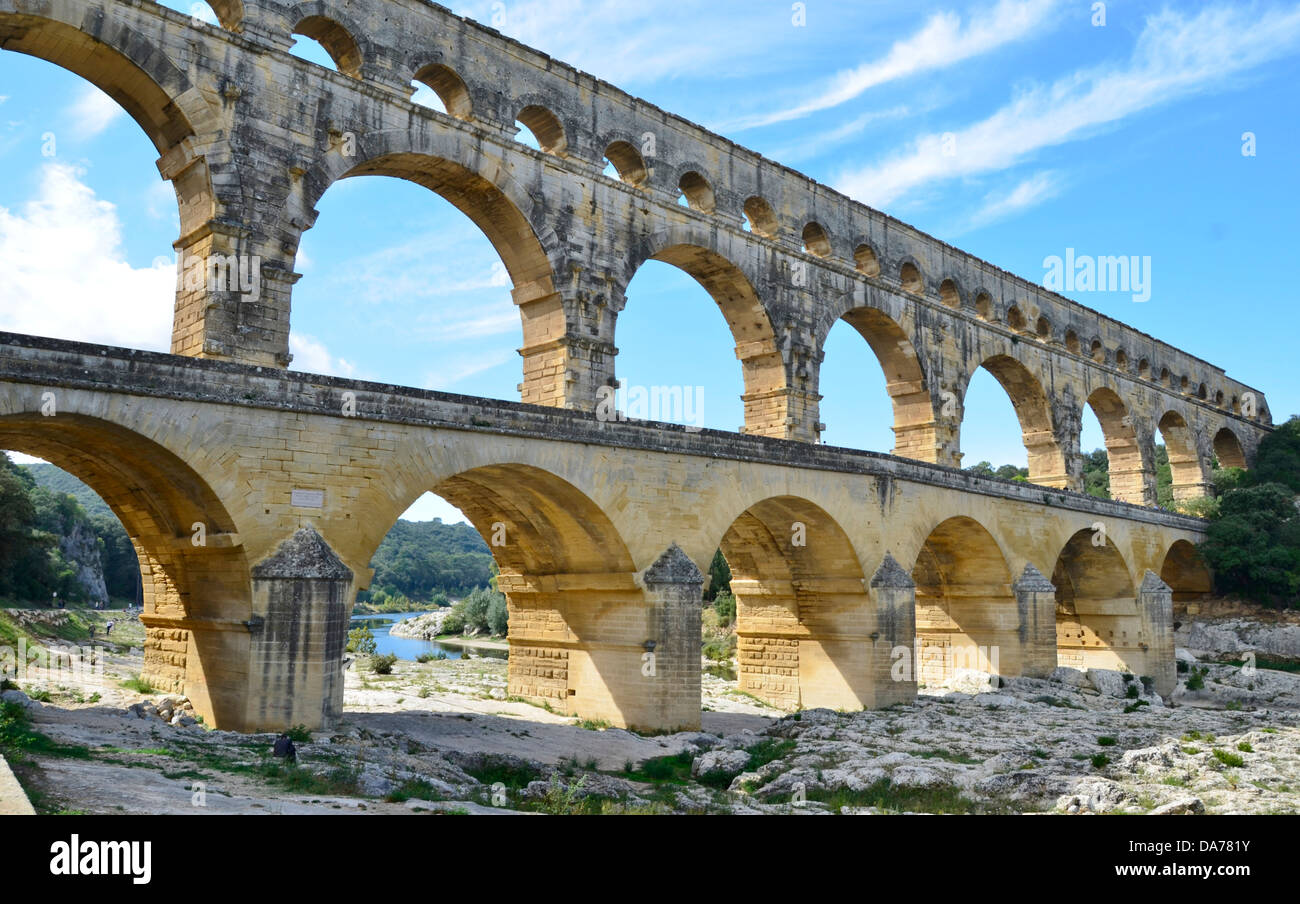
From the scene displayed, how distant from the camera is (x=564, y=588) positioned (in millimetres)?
18969

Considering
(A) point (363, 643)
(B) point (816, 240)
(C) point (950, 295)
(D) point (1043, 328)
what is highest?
(B) point (816, 240)

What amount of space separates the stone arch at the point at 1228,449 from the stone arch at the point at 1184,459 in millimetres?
4318

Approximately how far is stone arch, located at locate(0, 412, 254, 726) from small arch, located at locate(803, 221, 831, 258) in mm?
18373

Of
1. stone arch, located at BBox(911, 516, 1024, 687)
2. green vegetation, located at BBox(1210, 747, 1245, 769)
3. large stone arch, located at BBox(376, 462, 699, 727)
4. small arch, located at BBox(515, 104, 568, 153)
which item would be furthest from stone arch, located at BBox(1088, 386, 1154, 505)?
large stone arch, located at BBox(376, 462, 699, 727)

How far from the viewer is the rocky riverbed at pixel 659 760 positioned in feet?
30.6

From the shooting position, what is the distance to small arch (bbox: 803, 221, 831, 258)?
89.2ft

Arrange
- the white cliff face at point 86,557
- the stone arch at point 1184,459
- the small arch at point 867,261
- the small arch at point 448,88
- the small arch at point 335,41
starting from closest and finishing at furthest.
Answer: the small arch at point 335,41, the small arch at point 448,88, the small arch at point 867,261, the stone arch at point 1184,459, the white cliff face at point 86,557

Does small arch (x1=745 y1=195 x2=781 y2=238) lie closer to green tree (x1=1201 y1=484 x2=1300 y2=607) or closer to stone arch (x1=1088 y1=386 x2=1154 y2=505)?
stone arch (x1=1088 y1=386 x2=1154 y2=505)

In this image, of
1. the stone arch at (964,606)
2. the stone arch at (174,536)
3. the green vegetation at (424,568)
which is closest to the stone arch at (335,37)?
the stone arch at (174,536)

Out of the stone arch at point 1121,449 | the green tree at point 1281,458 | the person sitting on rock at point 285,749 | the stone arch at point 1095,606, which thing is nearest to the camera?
the person sitting on rock at point 285,749

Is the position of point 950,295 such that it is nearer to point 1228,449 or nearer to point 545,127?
point 545,127

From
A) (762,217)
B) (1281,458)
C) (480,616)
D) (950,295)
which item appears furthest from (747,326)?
(480,616)

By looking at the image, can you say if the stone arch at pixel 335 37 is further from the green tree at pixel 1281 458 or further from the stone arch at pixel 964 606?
the green tree at pixel 1281 458

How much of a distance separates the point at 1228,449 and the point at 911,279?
92.6 ft
